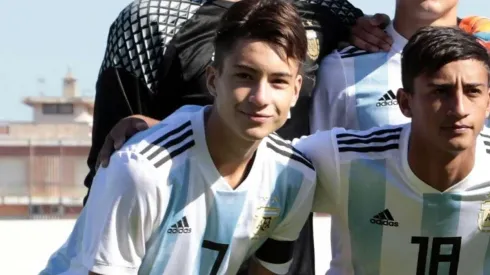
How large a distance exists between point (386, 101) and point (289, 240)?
0.67m

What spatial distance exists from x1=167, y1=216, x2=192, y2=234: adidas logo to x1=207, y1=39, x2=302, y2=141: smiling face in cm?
34

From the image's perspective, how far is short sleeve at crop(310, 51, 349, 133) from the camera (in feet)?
13.3

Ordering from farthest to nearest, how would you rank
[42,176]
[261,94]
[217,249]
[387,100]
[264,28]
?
[42,176] < [387,100] < [217,249] < [264,28] < [261,94]

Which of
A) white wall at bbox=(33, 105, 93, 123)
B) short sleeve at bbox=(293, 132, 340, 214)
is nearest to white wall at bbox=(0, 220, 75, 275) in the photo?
short sleeve at bbox=(293, 132, 340, 214)

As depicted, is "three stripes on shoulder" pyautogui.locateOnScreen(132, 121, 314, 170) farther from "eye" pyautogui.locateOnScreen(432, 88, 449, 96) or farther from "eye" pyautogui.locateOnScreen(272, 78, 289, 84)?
"eye" pyautogui.locateOnScreen(432, 88, 449, 96)

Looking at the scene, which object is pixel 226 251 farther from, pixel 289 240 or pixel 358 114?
pixel 358 114

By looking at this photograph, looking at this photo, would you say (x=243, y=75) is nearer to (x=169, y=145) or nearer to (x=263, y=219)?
(x=169, y=145)

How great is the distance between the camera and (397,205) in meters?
3.65

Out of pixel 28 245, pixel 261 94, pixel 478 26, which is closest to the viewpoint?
pixel 261 94

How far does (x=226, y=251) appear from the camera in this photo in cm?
355

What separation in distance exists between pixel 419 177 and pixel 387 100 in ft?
1.63

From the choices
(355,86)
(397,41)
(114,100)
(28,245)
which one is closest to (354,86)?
(355,86)

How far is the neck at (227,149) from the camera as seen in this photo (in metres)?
3.44

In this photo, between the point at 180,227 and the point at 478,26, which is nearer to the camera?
the point at 180,227
